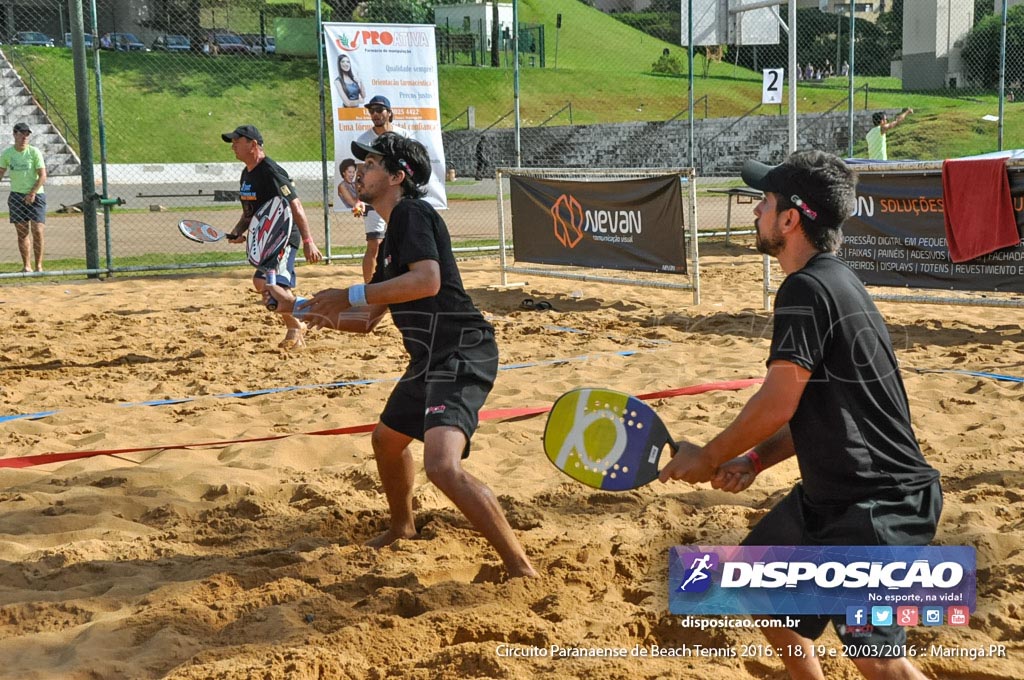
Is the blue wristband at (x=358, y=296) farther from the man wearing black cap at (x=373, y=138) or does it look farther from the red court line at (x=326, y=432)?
the man wearing black cap at (x=373, y=138)

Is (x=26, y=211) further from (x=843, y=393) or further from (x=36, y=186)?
(x=843, y=393)

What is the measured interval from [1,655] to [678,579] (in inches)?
103

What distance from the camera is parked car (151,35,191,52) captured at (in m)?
43.9

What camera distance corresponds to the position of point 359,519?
5168 millimetres

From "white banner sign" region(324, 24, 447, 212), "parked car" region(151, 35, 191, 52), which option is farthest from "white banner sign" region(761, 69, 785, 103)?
"parked car" region(151, 35, 191, 52)

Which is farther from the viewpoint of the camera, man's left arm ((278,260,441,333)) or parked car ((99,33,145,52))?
parked car ((99,33,145,52))

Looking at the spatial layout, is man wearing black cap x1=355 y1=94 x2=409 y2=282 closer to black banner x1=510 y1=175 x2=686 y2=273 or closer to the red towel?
black banner x1=510 y1=175 x2=686 y2=273

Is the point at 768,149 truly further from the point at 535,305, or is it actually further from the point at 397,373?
the point at 397,373

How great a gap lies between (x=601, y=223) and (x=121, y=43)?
4020 centimetres

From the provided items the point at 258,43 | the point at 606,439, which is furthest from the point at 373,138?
the point at 258,43

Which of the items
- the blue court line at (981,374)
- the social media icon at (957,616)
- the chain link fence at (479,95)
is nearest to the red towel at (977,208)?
the blue court line at (981,374)

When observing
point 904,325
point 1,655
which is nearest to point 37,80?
point 904,325

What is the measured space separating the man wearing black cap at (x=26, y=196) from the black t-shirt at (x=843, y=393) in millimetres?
12944

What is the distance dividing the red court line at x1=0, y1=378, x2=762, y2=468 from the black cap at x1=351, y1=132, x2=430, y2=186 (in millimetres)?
1880
